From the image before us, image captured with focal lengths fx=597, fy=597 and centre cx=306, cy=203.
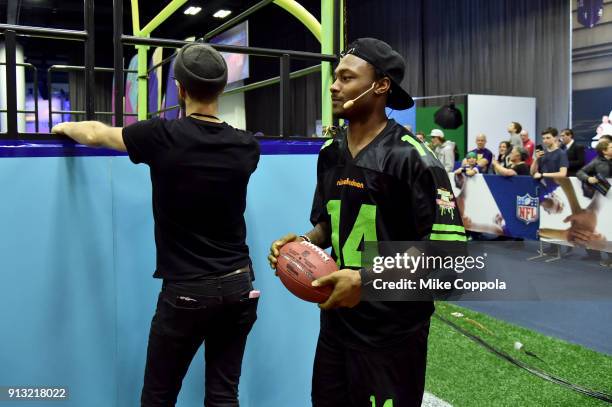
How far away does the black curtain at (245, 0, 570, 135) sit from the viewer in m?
11.2

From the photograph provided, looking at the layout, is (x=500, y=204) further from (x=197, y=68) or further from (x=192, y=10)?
(x=192, y=10)

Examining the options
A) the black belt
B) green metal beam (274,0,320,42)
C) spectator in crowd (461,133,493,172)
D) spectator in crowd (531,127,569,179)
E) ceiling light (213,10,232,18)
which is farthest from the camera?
ceiling light (213,10,232,18)

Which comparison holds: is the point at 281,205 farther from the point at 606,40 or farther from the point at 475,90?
the point at 475,90

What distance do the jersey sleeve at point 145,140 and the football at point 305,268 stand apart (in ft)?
1.62

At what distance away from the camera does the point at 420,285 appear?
1658mm

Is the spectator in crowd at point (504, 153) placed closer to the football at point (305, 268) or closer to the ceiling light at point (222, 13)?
the football at point (305, 268)

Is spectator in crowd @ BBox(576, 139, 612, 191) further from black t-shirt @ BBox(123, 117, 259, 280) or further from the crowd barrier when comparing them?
black t-shirt @ BBox(123, 117, 259, 280)

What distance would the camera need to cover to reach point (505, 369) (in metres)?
3.76

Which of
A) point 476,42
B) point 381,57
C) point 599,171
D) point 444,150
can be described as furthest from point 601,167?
point 476,42

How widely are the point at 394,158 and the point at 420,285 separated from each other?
14.3 inches

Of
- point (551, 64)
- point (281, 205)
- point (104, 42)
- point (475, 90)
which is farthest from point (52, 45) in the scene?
point (281, 205)

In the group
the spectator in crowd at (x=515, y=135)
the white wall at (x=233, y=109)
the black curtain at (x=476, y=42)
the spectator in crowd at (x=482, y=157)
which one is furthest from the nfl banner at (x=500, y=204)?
the white wall at (x=233, y=109)

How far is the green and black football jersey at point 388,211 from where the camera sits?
64.8 inches

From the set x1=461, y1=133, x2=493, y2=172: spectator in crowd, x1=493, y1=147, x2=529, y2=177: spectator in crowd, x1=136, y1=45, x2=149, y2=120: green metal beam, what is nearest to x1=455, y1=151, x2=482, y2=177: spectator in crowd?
x1=461, y1=133, x2=493, y2=172: spectator in crowd
